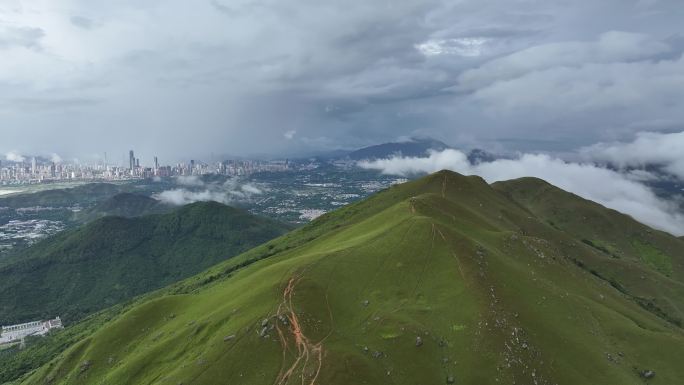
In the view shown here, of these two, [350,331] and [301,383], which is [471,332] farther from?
[301,383]

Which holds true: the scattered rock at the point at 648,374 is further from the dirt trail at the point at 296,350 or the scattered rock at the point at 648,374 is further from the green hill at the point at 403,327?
the dirt trail at the point at 296,350

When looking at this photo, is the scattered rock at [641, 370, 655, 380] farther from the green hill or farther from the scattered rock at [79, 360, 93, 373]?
the scattered rock at [79, 360, 93, 373]

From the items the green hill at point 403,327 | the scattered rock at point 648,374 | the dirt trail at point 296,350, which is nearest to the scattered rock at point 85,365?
the green hill at point 403,327

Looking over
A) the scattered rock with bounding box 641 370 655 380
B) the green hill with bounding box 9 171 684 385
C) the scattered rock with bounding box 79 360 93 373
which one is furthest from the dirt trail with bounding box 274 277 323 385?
the scattered rock with bounding box 79 360 93 373

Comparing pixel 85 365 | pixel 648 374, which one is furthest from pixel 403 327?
pixel 85 365

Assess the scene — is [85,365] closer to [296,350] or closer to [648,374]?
[296,350]

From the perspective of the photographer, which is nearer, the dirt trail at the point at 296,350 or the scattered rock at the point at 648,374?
the dirt trail at the point at 296,350
